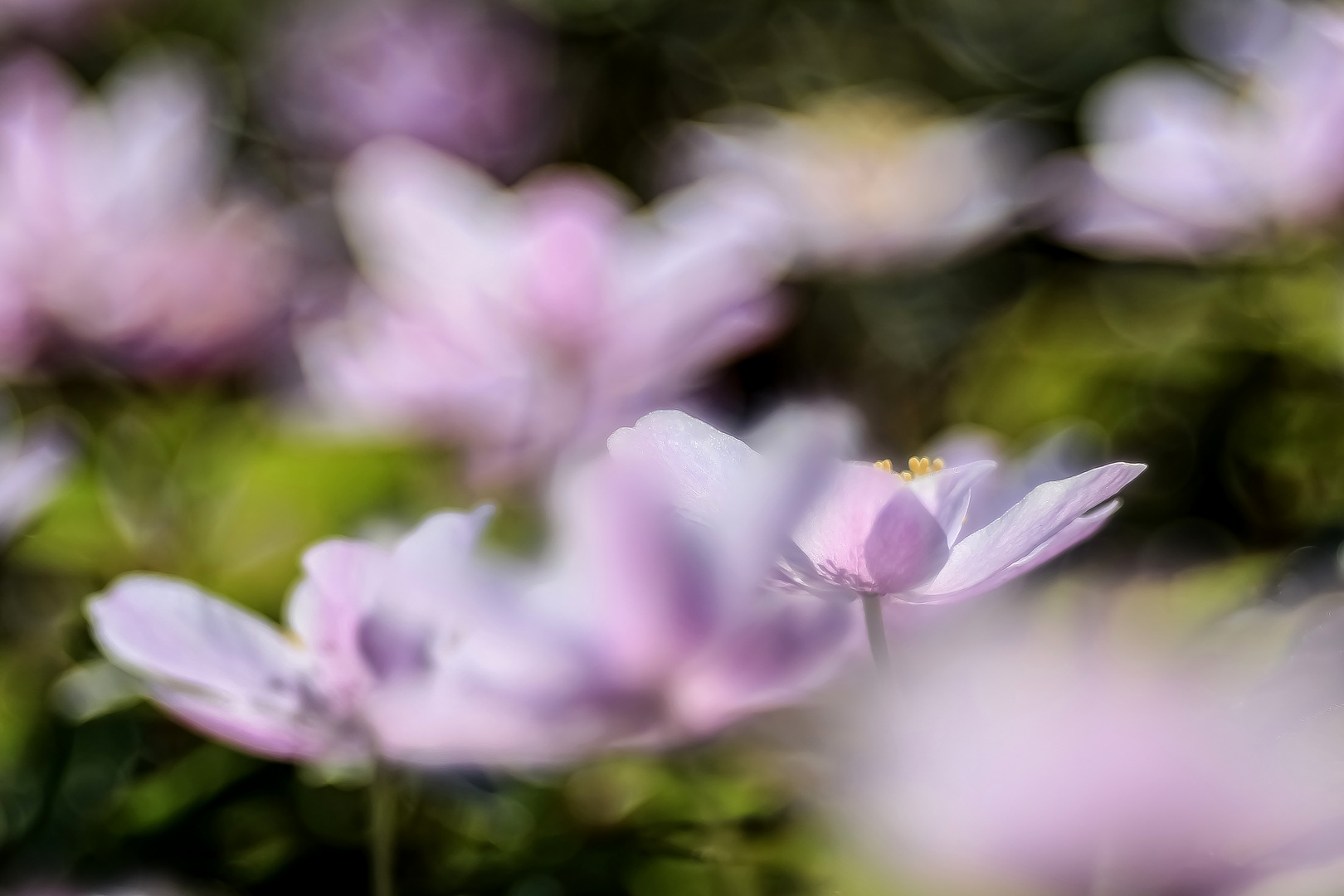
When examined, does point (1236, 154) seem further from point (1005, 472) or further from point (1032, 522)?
point (1032, 522)

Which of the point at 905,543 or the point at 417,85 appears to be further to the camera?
the point at 417,85

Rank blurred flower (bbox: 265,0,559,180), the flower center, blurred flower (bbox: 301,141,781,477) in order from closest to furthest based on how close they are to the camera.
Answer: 1. the flower center
2. blurred flower (bbox: 301,141,781,477)
3. blurred flower (bbox: 265,0,559,180)

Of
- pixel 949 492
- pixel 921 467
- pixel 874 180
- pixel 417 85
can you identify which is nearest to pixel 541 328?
pixel 921 467

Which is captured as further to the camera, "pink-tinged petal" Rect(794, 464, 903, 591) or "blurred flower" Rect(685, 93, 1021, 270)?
"blurred flower" Rect(685, 93, 1021, 270)

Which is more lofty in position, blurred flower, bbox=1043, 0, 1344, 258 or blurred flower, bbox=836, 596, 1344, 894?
blurred flower, bbox=1043, 0, 1344, 258

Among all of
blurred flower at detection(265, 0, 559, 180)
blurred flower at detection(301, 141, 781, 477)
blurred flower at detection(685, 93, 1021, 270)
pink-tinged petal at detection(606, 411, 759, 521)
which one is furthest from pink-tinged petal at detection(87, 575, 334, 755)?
blurred flower at detection(265, 0, 559, 180)

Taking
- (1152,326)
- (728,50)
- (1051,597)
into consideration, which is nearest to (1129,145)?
(1152,326)

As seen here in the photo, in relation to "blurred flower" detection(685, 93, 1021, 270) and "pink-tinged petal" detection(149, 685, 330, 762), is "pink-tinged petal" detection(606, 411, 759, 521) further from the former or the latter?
"blurred flower" detection(685, 93, 1021, 270)

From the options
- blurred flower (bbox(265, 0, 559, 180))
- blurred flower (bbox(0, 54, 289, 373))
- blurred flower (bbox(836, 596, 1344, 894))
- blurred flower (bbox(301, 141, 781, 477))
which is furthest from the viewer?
blurred flower (bbox(265, 0, 559, 180))
